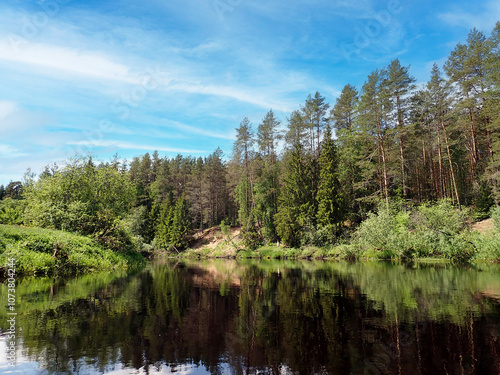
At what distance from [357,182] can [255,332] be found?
41.9m

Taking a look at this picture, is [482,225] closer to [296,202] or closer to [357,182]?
[357,182]

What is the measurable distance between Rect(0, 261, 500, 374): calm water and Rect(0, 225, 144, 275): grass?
9.76ft

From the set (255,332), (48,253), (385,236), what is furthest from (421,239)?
(48,253)

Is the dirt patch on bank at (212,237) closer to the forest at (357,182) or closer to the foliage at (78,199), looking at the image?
the forest at (357,182)

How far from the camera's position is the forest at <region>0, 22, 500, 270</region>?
89.5 feet

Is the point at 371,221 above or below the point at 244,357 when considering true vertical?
above

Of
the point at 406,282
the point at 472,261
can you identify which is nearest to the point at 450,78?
the point at 472,261

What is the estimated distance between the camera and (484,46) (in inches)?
1240

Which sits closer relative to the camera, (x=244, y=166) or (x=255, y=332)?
(x=255, y=332)

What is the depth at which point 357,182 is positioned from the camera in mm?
45281

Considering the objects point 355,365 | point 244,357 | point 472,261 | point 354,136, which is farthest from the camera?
point 354,136

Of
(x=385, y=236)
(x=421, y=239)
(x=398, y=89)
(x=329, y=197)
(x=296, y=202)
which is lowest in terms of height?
(x=421, y=239)

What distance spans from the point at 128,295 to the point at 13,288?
427 cm

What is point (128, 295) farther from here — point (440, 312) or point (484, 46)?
point (484, 46)
